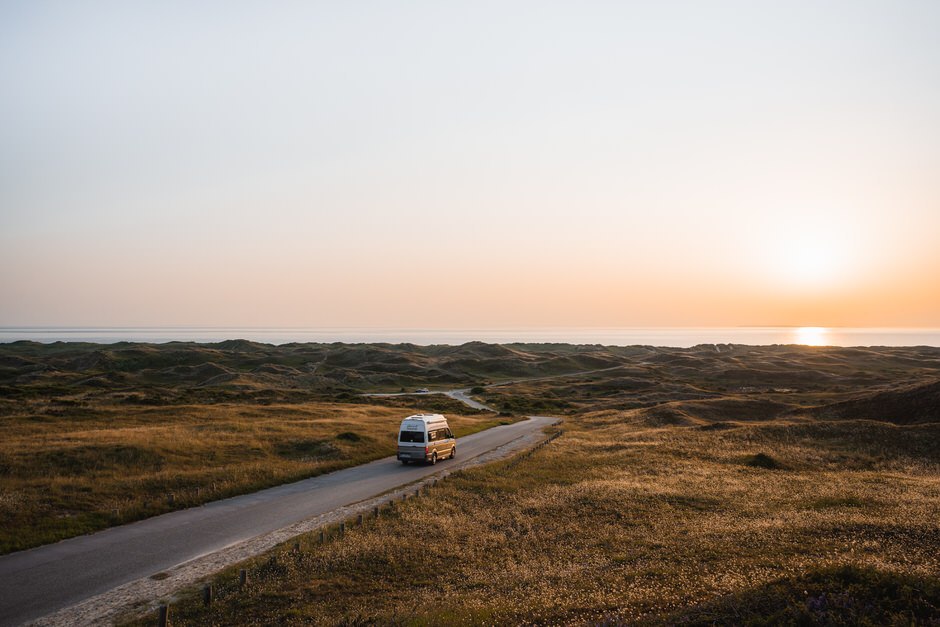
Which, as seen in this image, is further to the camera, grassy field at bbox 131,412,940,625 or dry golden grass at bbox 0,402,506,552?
dry golden grass at bbox 0,402,506,552

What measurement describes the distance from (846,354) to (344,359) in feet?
553

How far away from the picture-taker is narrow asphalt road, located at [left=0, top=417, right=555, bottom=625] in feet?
51.8

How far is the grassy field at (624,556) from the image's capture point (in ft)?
35.7

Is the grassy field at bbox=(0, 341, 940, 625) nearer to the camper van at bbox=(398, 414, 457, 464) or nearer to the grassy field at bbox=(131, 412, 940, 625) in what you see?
the grassy field at bbox=(131, 412, 940, 625)

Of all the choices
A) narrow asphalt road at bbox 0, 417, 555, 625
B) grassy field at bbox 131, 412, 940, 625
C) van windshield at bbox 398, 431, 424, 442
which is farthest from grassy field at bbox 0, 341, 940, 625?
van windshield at bbox 398, 431, 424, 442

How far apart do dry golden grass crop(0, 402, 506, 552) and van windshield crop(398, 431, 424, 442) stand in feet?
12.7

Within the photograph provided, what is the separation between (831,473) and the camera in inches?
1364

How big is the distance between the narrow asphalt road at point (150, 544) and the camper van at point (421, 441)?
4596mm

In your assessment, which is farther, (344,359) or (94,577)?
(344,359)

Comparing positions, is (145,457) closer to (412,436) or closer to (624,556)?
(412,436)

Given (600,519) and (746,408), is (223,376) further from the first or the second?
(600,519)

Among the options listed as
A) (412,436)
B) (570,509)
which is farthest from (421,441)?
(570,509)

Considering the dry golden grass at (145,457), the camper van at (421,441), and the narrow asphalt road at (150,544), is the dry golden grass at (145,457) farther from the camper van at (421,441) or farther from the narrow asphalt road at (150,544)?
the camper van at (421,441)

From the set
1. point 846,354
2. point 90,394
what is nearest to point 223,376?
point 90,394
